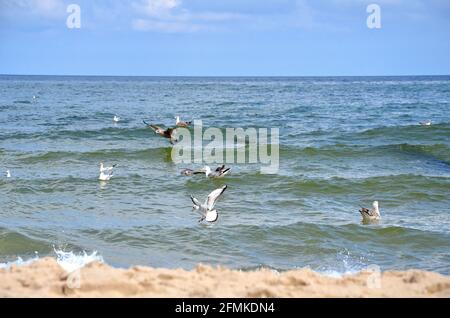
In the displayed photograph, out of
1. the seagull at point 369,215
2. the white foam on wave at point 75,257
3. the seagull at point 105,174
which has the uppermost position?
the seagull at point 105,174

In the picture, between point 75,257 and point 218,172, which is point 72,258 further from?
point 218,172

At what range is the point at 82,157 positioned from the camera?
1767 centimetres

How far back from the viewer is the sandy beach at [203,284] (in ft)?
14.9

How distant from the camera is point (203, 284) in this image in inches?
186

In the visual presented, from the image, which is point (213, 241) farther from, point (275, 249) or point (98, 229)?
point (98, 229)

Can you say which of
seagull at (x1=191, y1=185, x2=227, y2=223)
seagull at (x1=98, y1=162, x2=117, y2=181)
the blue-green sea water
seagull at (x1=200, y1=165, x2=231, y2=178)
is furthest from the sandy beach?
seagull at (x1=200, y1=165, x2=231, y2=178)

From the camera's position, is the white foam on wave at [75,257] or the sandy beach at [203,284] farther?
the white foam on wave at [75,257]

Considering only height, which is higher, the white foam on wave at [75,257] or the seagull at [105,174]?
the seagull at [105,174]

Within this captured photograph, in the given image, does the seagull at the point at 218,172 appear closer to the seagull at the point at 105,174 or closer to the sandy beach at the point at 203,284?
the seagull at the point at 105,174

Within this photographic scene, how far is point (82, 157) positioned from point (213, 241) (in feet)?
31.4

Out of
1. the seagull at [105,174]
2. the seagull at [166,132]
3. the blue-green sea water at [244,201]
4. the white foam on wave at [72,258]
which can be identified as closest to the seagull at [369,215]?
the blue-green sea water at [244,201]

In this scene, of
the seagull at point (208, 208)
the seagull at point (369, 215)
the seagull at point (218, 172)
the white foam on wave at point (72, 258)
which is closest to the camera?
the white foam on wave at point (72, 258)
